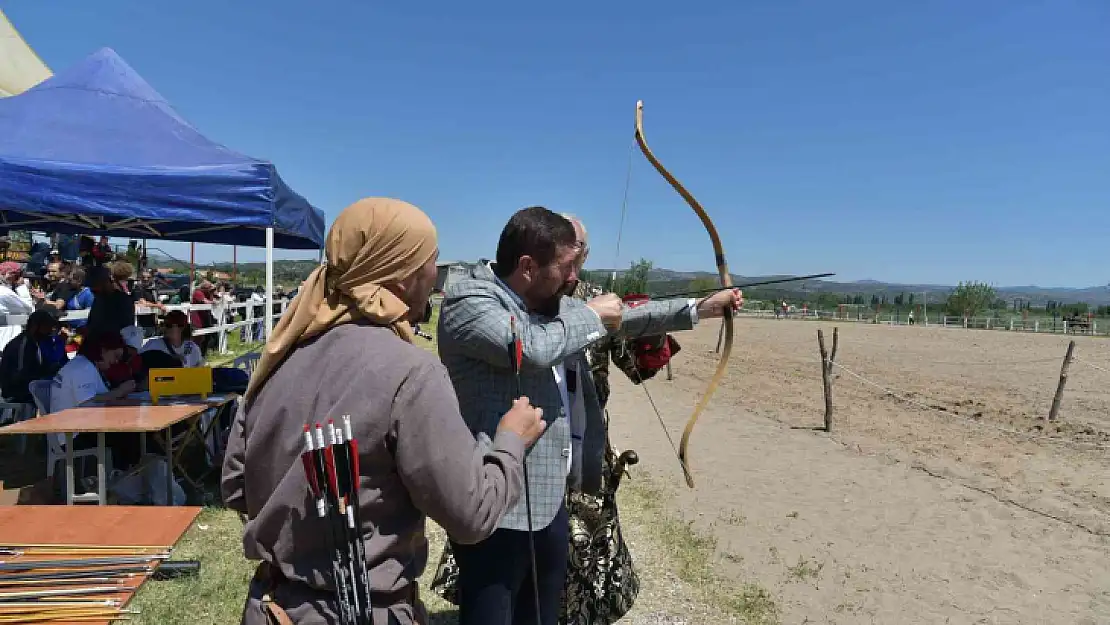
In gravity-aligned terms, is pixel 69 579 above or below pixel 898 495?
above

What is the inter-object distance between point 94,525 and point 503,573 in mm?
1349

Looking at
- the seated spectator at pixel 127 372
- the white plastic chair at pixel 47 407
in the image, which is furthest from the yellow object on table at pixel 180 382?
the white plastic chair at pixel 47 407

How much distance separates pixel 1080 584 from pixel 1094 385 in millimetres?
14922

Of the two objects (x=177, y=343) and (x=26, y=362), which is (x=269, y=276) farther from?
(x=26, y=362)

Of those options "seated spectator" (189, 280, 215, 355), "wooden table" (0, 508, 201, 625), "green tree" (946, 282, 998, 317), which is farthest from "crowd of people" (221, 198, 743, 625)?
"green tree" (946, 282, 998, 317)

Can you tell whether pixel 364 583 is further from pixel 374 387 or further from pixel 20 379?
pixel 20 379

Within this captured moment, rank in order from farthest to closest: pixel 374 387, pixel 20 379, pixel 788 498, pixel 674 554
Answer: pixel 788 498 < pixel 20 379 < pixel 674 554 < pixel 374 387

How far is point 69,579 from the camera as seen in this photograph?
1817mm

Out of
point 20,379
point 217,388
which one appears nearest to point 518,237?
point 217,388

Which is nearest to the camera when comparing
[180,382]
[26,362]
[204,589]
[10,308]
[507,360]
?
[507,360]

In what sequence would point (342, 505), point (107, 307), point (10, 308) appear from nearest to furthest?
point (342, 505)
point (107, 307)
point (10, 308)

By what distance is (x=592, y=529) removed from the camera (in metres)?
2.51

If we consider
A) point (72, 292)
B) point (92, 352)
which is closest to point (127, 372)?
point (92, 352)

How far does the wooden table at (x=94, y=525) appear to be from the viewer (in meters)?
2.06
